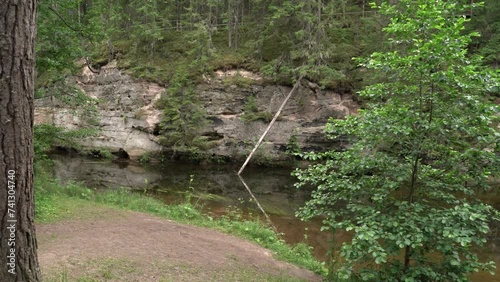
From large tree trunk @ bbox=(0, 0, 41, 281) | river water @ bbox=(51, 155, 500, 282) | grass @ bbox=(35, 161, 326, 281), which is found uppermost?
large tree trunk @ bbox=(0, 0, 41, 281)

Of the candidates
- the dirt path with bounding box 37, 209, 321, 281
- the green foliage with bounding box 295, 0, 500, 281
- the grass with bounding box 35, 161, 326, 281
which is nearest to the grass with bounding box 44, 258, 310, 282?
the dirt path with bounding box 37, 209, 321, 281

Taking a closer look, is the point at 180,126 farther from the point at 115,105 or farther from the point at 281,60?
the point at 281,60

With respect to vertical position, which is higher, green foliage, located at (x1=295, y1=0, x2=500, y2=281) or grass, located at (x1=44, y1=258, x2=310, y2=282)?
green foliage, located at (x1=295, y1=0, x2=500, y2=281)

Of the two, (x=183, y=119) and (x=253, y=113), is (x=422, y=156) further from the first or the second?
(x=183, y=119)

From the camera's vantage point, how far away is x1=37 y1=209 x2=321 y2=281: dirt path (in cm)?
528

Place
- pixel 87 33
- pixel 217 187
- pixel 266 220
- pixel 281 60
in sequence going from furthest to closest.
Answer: pixel 281 60
pixel 217 187
pixel 266 220
pixel 87 33

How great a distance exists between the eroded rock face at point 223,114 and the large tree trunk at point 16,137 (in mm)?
20786

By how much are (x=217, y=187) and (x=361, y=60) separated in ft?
43.5

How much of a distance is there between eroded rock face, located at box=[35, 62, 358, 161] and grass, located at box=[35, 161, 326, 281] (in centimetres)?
1173

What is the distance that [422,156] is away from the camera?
19.6 ft

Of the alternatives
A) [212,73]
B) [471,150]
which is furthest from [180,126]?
[471,150]

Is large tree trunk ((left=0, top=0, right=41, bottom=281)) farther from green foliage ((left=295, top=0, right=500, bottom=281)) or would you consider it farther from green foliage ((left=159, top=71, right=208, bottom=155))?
green foliage ((left=159, top=71, right=208, bottom=155))

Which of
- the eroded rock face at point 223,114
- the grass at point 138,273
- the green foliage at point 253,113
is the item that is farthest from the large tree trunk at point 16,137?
the green foliage at point 253,113

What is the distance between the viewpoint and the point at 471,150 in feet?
17.1
